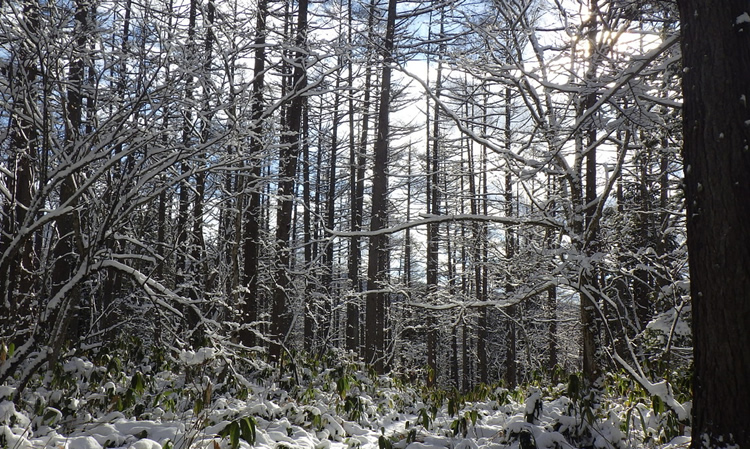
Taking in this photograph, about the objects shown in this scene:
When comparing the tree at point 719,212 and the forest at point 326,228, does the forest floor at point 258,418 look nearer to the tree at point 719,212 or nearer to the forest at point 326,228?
the forest at point 326,228

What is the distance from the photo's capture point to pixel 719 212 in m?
2.79

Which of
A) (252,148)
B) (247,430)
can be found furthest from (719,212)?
(252,148)

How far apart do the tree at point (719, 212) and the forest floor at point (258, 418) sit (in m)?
1.29

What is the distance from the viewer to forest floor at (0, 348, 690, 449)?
3771mm

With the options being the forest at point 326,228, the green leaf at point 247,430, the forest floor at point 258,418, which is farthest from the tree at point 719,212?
the green leaf at point 247,430

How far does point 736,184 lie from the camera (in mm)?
2758

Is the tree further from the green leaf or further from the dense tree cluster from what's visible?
the green leaf

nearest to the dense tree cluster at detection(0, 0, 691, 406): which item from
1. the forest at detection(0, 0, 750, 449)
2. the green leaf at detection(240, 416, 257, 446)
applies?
the forest at detection(0, 0, 750, 449)

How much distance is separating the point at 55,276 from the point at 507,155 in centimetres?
889

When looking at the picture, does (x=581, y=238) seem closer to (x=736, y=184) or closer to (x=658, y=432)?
(x=658, y=432)

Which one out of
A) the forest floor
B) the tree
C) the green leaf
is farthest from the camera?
the forest floor

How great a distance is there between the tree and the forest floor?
4.23ft

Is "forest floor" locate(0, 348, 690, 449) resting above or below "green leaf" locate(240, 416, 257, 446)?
below

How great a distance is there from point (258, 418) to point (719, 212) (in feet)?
15.7
